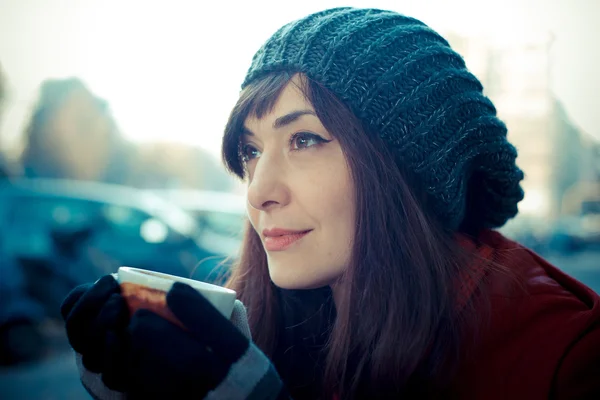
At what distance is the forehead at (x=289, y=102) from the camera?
148 centimetres

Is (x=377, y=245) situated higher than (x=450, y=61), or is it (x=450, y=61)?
(x=450, y=61)

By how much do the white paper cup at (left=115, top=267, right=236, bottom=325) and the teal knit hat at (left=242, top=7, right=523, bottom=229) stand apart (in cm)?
80

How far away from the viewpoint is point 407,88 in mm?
1471

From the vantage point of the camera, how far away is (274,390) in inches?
40.1

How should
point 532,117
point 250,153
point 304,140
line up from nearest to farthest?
point 304,140 < point 250,153 < point 532,117

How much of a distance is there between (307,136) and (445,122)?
1.61 ft

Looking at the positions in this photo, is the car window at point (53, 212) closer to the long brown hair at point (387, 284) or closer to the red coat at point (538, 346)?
the long brown hair at point (387, 284)

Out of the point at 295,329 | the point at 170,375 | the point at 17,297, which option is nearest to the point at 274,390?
the point at 170,375

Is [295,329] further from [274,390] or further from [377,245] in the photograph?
[274,390]

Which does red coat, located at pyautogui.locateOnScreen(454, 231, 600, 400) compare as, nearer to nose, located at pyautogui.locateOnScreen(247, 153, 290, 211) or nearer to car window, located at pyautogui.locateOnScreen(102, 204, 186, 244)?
nose, located at pyautogui.locateOnScreen(247, 153, 290, 211)

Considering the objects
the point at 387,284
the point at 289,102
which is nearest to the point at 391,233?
the point at 387,284

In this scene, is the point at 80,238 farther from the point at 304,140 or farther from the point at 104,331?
the point at 104,331

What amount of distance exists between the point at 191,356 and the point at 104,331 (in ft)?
0.84

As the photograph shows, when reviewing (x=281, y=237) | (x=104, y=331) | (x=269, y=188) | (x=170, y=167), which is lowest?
(x=170, y=167)
